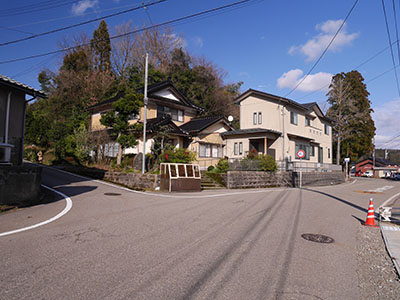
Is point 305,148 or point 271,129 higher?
point 271,129

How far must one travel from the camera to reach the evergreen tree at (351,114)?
4162cm

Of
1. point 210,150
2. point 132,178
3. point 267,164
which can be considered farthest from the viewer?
point 210,150

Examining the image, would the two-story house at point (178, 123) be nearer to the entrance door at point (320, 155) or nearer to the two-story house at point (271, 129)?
the two-story house at point (271, 129)

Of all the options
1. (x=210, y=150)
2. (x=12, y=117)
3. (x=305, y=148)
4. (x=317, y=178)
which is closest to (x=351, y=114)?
(x=305, y=148)

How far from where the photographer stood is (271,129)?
2861 centimetres

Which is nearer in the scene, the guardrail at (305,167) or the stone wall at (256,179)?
the stone wall at (256,179)

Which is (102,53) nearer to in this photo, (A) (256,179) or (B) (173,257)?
(A) (256,179)

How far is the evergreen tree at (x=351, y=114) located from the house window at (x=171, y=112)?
910 inches

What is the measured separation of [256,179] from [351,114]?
1086 inches

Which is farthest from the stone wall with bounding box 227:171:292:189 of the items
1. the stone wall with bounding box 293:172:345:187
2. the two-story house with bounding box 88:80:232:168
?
the two-story house with bounding box 88:80:232:168

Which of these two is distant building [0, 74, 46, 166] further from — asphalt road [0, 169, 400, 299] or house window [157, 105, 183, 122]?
house window [157, 105, 183, 122]

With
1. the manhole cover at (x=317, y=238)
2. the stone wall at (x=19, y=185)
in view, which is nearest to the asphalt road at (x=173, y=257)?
the manhole cover at (x=317, y=238)

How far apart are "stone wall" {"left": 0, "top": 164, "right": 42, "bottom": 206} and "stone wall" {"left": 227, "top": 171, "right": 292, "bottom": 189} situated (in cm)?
1251

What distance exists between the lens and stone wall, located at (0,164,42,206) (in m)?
9.03
